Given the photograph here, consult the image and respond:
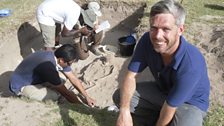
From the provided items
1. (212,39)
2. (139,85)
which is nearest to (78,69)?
(212,39)

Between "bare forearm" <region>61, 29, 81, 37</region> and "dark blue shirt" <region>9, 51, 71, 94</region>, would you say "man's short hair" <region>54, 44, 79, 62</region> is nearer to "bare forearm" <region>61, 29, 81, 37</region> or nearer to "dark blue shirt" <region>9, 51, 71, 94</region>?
"dark blue shirt" <region>9, 51, 71, 94</region>

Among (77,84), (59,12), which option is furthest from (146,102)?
(59,12)

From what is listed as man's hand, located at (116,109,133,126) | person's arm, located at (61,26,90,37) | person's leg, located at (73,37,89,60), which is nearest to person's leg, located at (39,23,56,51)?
person's arm, located at (61,26,90,37)

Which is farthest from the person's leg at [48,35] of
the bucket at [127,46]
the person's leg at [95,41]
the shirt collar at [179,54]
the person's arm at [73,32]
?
the shirt collar at [179,54]

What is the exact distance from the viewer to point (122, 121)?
4047 mm

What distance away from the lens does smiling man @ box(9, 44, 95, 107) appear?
18.6 feet

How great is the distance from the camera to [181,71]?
364cm

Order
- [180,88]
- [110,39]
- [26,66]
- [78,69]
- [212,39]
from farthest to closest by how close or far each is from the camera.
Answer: [110,39], [78,69], [212,39], [26,66], [180,88]

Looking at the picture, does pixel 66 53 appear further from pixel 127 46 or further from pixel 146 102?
pixel 127 46

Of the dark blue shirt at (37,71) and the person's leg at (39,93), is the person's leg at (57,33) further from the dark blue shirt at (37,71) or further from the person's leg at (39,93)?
the dark blue shirt at (37,71)

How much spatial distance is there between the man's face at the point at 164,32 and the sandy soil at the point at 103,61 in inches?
78.1

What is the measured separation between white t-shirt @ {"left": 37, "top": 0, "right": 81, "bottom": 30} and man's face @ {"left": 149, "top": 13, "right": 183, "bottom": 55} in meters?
4.15

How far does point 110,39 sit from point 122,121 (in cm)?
558

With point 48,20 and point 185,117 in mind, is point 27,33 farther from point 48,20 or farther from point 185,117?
point 185,117
